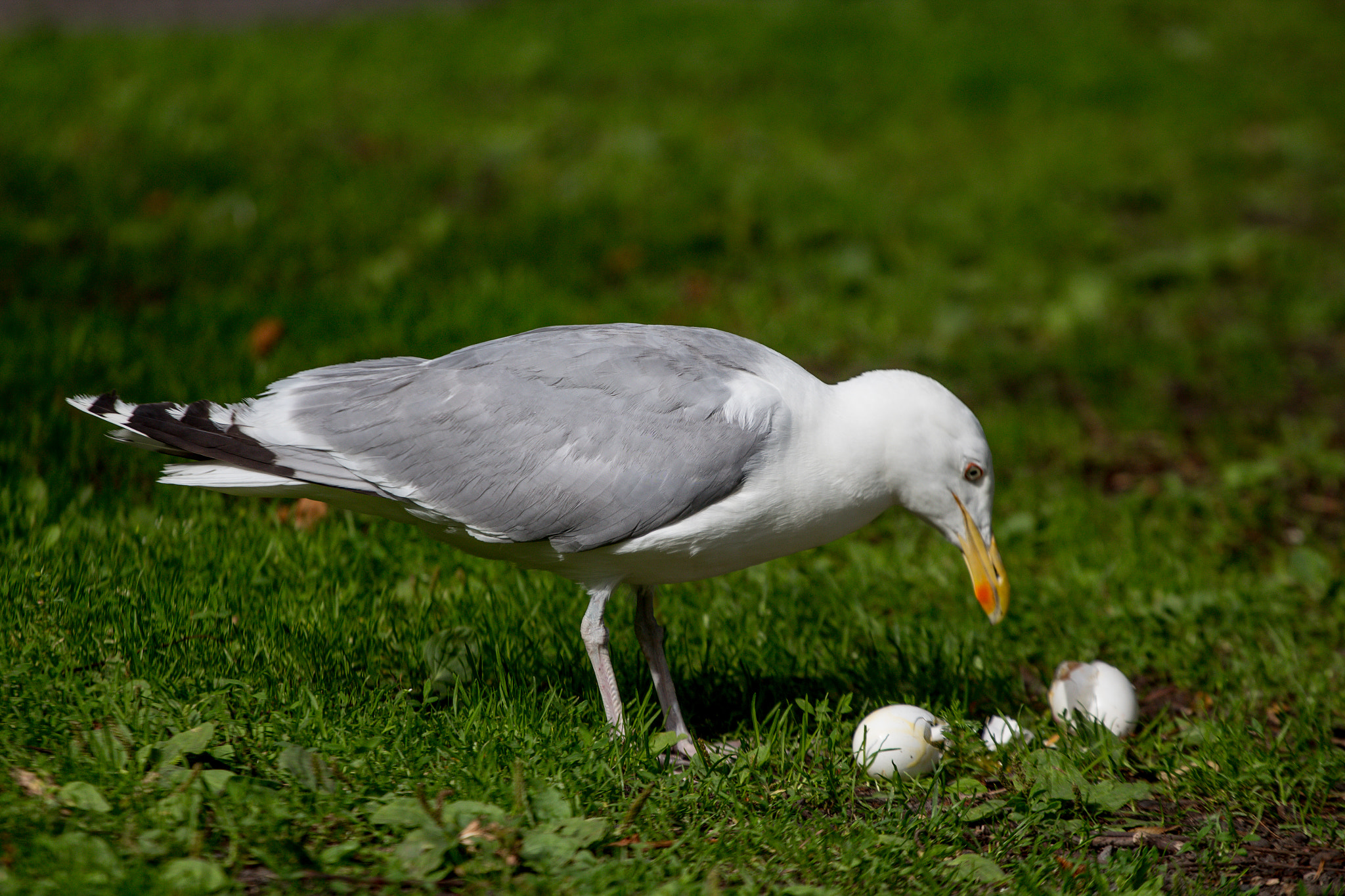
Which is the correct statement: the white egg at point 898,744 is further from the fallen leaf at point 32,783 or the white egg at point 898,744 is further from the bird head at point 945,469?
the fallen leaf at point 32,783

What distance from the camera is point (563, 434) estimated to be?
3.30 meters

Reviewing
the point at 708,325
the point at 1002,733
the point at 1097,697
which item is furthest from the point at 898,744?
the point at 708,325

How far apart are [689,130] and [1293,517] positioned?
5.02 metres

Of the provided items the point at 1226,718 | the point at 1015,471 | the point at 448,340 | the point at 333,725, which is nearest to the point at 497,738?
the point at 333,725

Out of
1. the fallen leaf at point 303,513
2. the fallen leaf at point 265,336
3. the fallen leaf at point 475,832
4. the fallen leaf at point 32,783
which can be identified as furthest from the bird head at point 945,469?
the fallen leaf at point 265,336

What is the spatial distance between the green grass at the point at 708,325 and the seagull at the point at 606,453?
0.48 meters

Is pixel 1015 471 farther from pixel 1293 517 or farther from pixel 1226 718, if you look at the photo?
pixel 1226 718

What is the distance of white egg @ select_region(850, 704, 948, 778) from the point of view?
11.0 feet

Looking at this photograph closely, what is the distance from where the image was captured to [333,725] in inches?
122

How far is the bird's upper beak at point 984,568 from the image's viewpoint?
11.6 feet

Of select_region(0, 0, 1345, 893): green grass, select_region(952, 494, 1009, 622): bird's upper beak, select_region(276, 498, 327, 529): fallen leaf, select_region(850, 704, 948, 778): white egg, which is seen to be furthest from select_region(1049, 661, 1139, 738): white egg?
select_region(276, 498, 327, 529): fallen leaf

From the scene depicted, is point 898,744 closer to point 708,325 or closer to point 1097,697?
point 1097,697

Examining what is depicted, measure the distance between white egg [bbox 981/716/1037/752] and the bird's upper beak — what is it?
1.07 ft

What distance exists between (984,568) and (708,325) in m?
3.30
